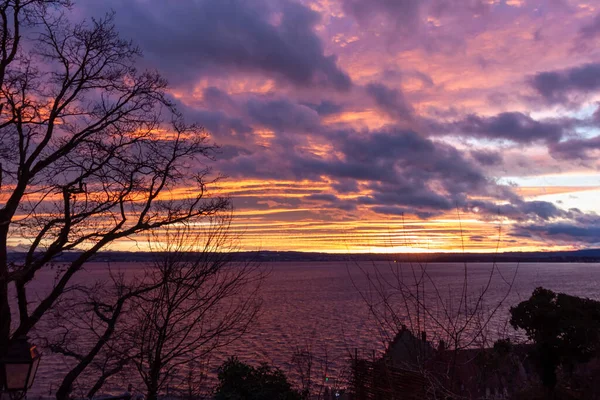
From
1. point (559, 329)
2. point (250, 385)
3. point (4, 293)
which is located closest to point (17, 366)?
point (4, 293)

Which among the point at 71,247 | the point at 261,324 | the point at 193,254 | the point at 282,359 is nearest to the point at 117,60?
the point at 71,247

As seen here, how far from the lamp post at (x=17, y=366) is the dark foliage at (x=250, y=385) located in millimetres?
5300

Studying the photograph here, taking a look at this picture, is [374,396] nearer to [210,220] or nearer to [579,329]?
[210,220]

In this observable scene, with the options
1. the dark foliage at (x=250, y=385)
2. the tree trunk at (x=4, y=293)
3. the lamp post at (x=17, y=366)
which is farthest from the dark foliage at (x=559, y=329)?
the lamp post at (x=17, y=366)

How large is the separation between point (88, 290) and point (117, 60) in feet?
13.7

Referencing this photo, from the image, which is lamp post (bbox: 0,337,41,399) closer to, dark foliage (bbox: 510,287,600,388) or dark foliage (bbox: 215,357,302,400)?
dark foliage (bbox: 215,357,302,400)

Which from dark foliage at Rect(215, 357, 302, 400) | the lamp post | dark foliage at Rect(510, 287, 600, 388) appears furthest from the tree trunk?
dark foliage at Rect(510, 287, 600, 388)

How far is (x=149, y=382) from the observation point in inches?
353

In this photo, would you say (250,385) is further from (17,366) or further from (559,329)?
(559,329)

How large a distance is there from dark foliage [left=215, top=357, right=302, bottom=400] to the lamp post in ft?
17.4

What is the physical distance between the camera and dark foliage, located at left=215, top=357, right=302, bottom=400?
10.6 m

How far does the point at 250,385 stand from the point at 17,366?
567cm

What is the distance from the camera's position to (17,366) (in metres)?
6.04

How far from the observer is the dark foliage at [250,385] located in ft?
34.8
